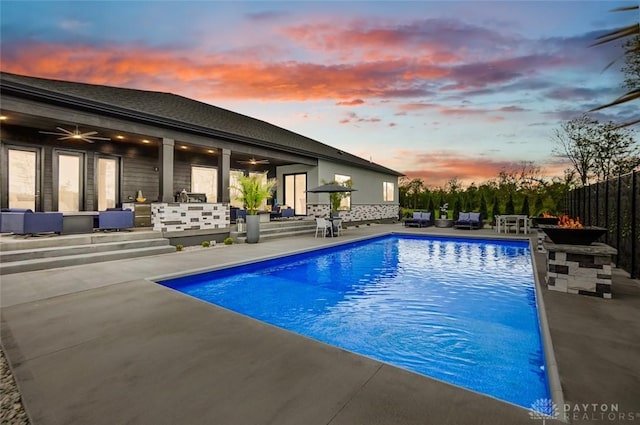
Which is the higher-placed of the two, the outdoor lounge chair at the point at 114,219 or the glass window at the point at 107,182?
the glass window at the point at 107,182

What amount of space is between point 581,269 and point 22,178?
13869 mm

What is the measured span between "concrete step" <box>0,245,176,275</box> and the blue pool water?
2.72 meters

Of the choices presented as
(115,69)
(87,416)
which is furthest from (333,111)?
(87,416)

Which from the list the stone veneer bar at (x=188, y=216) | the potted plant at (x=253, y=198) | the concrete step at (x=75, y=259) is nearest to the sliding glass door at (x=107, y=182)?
the stone veneer bar at (x=188, y=216)

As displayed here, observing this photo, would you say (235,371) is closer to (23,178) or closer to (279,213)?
(23,178)

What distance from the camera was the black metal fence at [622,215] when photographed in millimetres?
5008

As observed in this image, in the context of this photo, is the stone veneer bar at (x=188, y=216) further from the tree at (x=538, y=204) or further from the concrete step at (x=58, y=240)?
the tree at (x=538, y=204)

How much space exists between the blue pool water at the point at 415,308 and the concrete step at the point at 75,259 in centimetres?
272

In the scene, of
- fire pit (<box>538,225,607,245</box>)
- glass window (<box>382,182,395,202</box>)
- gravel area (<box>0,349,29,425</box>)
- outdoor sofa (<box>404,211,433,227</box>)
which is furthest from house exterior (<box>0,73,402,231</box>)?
fire pit (<box>538,225,607,245</box>)

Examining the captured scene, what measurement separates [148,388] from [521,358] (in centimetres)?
343

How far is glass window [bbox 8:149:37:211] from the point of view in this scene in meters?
8.88

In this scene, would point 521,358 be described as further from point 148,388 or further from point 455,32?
point 455,32

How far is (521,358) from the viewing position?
3043 mm

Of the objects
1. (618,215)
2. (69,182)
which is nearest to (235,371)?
(618,215)
